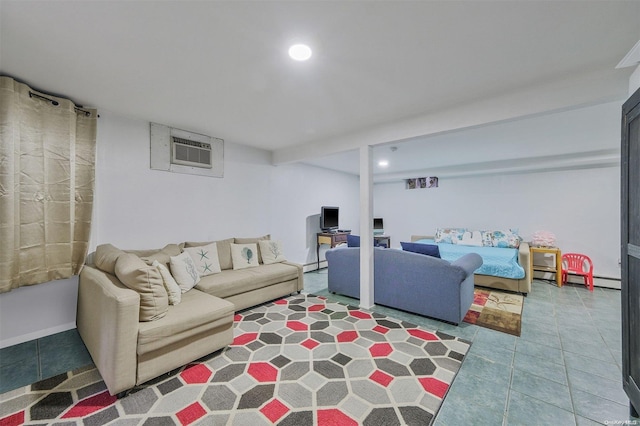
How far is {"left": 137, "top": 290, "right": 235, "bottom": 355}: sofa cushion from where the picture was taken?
6.05 ft

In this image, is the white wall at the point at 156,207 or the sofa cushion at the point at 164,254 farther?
the sofa cushion at the point at 164,254

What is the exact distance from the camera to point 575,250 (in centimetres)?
481

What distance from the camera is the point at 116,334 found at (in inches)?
68.3

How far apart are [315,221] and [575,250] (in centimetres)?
510

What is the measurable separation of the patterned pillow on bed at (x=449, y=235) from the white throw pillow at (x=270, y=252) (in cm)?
391

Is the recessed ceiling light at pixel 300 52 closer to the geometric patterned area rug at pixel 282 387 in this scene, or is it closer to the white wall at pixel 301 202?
the geometric patterned area rug at pixel 282 387

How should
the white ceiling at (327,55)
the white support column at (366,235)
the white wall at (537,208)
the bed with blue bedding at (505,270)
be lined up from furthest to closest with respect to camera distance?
the white wall at (537,208)
the bed with blue bedding at (505,270)
the white support column at (366,235)
the white ceiling at (327,55)

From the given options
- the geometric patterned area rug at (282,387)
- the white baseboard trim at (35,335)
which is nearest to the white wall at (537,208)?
the geometric patterned area rug at (282,387)

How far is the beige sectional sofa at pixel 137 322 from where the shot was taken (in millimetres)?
1755

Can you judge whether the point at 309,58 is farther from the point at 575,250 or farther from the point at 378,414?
the point at 575,250

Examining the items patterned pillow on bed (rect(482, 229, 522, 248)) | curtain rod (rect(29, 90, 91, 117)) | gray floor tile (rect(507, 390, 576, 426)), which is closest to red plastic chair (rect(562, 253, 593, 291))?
patterned pillow on bed (rect(482, 229, 522, 248))

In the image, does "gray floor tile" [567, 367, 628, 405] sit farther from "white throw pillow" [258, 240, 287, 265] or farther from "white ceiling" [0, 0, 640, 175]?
"white throw pillow" [258, 240, 287, 265]

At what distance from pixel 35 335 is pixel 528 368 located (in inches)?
182

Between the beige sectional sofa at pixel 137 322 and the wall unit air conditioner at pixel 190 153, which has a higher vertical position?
the wall unit air conditioner at pixel 190 153
